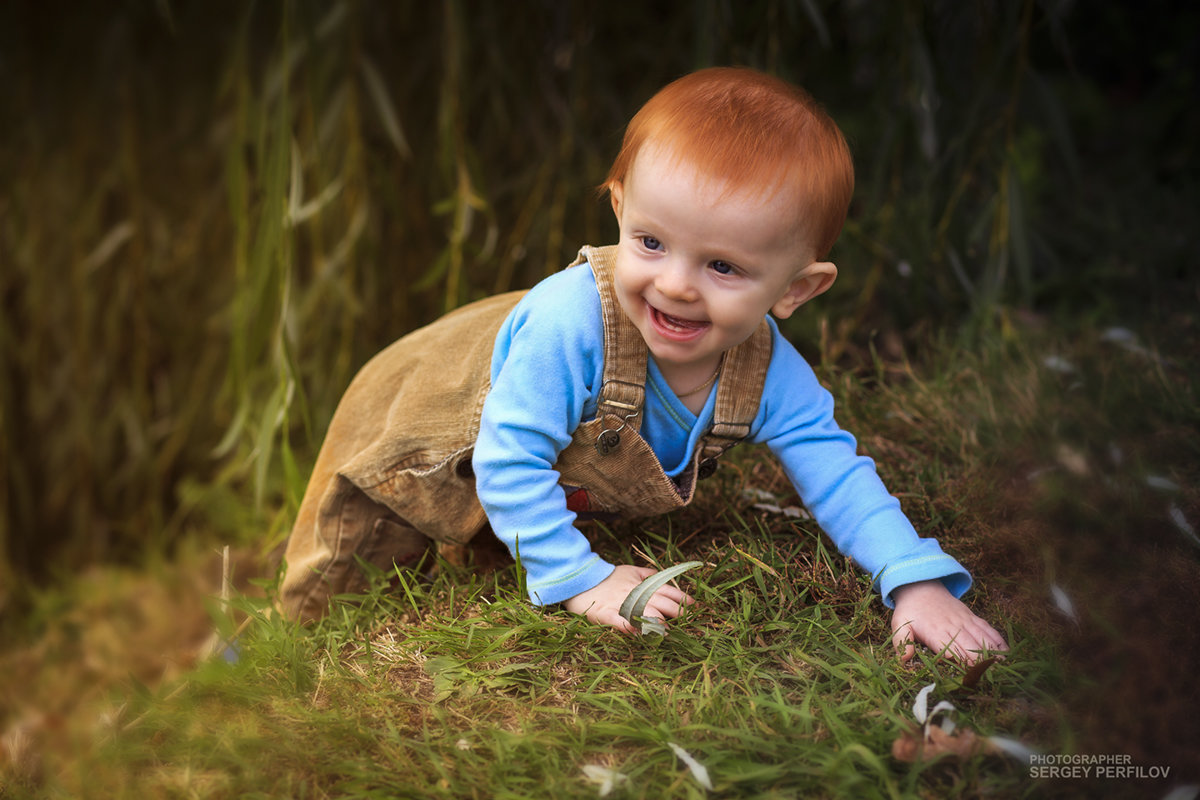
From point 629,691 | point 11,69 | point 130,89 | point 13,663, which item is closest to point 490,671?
point 629,691

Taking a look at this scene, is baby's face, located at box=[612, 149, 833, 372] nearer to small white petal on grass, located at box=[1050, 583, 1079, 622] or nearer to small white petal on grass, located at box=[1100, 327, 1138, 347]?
small white petal on grass, located at box=[1050, 583, 1079, 622]

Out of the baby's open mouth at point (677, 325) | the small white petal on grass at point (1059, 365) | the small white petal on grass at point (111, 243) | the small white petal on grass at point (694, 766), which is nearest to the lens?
the small white petal on grass at point (694, 766)

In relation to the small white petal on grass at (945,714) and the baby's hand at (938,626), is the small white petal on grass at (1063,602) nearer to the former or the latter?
the baby's hand at (938,626)

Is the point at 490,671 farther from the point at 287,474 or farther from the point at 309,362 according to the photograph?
the point at 309,362

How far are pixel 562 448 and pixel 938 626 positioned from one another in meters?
0.52

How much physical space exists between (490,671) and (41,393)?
81.8 inches

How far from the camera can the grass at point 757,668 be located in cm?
107

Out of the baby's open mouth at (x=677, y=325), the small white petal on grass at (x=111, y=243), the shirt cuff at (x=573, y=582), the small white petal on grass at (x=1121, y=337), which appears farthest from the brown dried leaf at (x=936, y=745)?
the small white petal on grass at (x=111, y=243)

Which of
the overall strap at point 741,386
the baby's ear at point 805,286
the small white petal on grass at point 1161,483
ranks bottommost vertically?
the small white petal on grass at point 1161,483

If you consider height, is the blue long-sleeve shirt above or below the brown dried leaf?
above

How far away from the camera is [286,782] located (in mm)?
1083

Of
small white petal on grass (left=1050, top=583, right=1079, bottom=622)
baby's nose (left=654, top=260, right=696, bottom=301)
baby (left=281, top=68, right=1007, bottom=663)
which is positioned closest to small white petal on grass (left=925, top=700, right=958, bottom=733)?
baby (left=281, top=68, right=1007, bottom=663)

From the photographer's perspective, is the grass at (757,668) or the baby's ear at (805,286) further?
the baby's ear at (805,286)

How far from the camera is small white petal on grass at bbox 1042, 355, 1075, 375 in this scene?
1882mm
